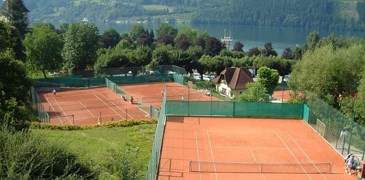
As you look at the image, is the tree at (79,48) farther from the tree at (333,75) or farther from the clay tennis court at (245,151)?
the tree at (333,75)

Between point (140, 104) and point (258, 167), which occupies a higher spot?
point (258, 167)

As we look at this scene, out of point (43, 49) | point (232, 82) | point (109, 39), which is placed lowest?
point (232, 82)

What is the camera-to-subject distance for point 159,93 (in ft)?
161

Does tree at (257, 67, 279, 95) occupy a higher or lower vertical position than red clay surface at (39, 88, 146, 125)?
higher

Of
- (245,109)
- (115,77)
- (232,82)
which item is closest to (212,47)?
(232,82)

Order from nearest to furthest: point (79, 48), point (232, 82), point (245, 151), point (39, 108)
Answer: point (245, 151), point (39, 108), point (232, 82), point (79, 48)

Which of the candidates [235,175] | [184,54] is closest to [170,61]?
[184,54]

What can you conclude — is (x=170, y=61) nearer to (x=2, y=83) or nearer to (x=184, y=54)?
(x=184, y=54)

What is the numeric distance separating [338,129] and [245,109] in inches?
337

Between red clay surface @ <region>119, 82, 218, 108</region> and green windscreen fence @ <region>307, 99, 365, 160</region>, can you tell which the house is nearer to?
red clay surface @ <region>119, 82, 218, 108</region>

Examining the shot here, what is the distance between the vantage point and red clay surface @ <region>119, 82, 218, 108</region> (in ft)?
151

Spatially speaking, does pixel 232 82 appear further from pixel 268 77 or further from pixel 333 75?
pixel 333 75

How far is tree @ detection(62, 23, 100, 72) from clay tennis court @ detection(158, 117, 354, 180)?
32.3 m

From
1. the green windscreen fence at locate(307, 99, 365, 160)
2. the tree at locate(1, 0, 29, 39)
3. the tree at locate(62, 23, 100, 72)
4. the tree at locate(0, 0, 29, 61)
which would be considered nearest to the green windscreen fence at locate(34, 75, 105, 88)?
the tree at locate(62, 23, 100, 72)
